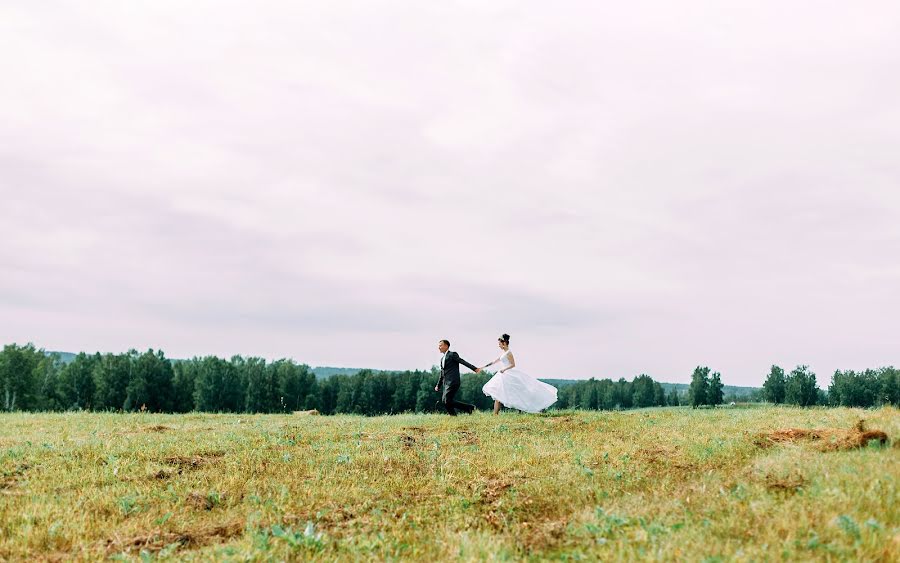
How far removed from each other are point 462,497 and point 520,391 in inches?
531

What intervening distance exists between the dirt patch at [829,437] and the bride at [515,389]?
397 inches

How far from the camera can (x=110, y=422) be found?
21547 millimetres

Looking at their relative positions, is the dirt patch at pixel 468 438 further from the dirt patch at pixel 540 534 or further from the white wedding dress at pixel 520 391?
the dirt patch at pixel 540 534

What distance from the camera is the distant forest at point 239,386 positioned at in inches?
4596

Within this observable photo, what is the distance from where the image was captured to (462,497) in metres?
9.63

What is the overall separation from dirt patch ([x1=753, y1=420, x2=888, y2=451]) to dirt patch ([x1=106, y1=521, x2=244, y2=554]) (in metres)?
10.3

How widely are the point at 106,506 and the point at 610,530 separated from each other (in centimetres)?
780

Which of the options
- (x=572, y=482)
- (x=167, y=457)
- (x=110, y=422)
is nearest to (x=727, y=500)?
(x=572, y=482)

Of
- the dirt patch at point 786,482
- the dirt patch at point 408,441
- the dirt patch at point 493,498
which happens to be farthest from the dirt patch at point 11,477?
the dirt patch at point 786,482

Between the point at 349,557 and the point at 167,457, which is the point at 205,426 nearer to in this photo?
the point at 167,457

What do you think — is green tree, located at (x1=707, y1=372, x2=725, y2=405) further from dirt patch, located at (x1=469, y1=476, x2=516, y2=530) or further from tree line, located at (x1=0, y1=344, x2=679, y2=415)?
dirt patch, located at (x1=469, y1=476, x2=516, y2=530)

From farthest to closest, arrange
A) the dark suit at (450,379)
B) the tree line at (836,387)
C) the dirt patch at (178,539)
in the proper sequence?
the tree line at (836,387) < the dark suit at (450,379) < the dirt patch at (178,539)

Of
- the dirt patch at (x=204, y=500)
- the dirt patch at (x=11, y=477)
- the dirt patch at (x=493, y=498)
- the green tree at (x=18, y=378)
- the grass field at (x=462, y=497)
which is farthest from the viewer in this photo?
the green tree at (x=18, y=378)

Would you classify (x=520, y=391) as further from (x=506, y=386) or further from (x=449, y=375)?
(x=449, y=375)
